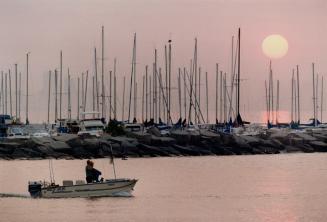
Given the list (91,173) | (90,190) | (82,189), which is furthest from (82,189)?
(91,173)

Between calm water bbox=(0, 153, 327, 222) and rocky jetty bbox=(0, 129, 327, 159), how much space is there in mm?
4826

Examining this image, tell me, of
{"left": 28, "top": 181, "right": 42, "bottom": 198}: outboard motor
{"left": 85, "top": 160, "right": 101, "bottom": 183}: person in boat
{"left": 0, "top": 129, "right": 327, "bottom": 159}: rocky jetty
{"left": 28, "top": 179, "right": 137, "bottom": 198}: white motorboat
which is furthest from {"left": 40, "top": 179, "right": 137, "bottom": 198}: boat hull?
{"left": 0, "top": 129, "right": 327, "bottom": 159}: rocky jetty

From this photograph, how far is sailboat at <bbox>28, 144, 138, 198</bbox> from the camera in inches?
2178

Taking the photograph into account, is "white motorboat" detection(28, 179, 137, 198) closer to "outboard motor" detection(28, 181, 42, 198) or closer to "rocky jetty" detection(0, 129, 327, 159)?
"outboard motor" detection(28, 181, 42, 198)

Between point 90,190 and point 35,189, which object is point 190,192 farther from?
point 35,189

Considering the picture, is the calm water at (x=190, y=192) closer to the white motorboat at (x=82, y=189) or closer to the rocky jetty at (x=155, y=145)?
the white motorboat at (x=82, y=189)

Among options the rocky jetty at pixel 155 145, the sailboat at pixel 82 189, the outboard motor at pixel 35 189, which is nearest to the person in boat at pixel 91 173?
the sailboat at pixel 82 189

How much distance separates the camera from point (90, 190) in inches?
2180

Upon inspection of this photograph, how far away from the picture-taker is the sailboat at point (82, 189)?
55312 mm

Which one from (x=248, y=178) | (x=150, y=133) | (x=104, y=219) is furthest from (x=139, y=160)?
(x=104, y=219)

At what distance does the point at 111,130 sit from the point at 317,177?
4054cm

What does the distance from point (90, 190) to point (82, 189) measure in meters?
0.43

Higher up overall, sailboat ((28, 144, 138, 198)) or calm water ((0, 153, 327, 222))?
sailboat ((28, 144, 138, 198))

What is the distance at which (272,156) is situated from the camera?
121 meters
